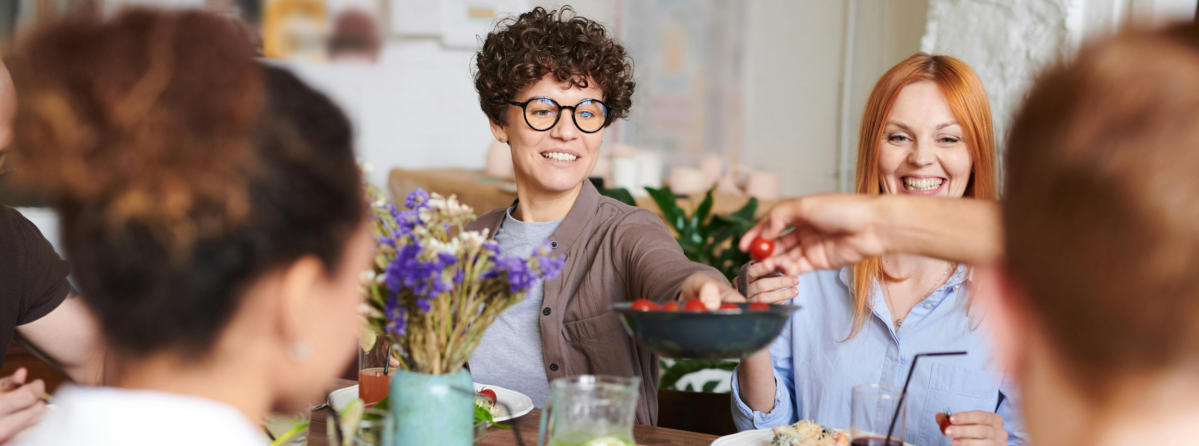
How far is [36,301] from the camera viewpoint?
171cm

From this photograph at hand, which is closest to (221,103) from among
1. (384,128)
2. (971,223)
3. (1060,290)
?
(1060,290)

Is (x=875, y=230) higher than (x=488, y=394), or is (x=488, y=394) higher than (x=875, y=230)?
(x=875, y=230)

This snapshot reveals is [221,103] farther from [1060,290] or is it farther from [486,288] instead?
[1060,290]

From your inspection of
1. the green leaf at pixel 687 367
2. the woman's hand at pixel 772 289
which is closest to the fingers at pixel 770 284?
the woman's hand at pixel 772 289

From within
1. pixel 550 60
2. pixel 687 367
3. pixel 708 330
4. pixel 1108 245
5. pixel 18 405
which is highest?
pixel 550 60

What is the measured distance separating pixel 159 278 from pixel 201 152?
12cm

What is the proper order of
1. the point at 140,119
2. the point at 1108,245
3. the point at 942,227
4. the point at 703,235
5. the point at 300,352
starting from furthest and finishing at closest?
1. the point at 703,235
2. the point at 942,227
3. the point at 300,352
4. the point at 140,119
5. the point at 1108,245

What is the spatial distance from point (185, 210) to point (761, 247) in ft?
2.63

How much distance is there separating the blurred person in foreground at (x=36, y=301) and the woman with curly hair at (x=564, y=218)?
2.74 feet

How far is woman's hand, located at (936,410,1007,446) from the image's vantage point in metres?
1.36

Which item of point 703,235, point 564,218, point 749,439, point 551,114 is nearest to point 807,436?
point 749,439

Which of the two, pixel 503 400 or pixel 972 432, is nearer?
pixel 972 432

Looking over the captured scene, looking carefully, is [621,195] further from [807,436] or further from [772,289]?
[807,436]

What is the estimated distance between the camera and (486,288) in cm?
113
